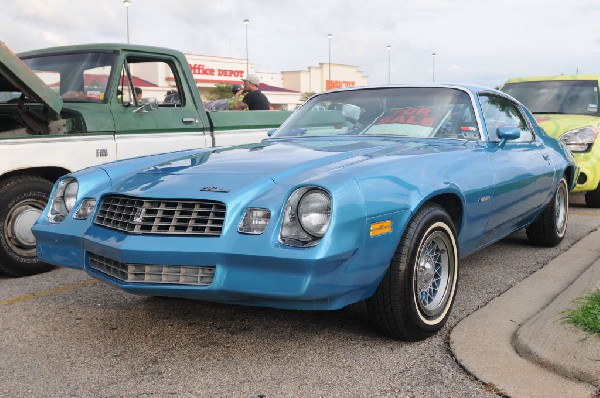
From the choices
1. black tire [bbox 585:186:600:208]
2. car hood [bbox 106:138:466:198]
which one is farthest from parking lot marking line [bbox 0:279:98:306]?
black tire [bbox 585:186:600:208]

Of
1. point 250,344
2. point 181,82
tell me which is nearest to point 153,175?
point 250,344

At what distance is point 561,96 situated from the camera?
8898 mm

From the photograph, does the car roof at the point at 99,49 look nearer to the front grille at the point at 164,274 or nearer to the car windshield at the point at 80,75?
the car windshield at the point at 80,75

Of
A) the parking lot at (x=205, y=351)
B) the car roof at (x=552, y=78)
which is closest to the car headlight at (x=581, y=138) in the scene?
the car roof at (x=552, y=78)

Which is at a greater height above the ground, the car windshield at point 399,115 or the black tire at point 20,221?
the car windshield at point 399,115

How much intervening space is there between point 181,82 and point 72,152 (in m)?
1.58

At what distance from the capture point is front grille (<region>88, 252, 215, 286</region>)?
115 inches

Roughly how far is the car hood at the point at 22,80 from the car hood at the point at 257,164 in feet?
5.26

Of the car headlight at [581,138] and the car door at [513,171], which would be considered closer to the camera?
the car door at [513,171]

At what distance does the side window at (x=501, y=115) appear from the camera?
4.64 m

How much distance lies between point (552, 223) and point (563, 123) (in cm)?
289

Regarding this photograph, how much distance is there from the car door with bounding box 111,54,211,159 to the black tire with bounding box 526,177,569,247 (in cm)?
324

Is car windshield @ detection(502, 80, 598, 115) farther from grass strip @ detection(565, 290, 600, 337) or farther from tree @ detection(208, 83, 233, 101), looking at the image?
tree @ detection(208, 83, 233, 101)

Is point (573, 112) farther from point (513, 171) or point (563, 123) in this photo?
point (513, 171)
